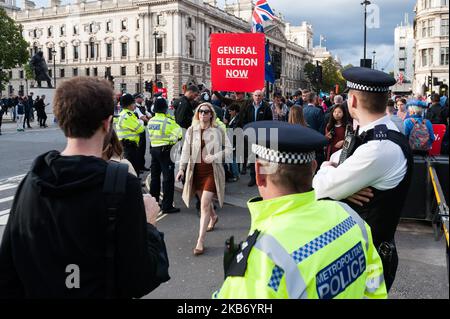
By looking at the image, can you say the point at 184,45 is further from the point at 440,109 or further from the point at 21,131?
the point at 440,109

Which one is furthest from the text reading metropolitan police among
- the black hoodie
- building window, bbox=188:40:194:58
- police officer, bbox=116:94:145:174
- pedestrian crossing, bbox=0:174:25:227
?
building window, bbox=188:40:194:58

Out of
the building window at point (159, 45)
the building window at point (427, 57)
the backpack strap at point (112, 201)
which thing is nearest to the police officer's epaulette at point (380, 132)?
the backpack strap at point (112, 201)

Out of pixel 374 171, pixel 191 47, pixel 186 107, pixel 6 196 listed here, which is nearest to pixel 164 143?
pixel 186 107

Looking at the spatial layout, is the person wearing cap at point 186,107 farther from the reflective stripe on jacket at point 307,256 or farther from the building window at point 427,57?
the building window at point 427,57

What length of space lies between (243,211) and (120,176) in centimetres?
581

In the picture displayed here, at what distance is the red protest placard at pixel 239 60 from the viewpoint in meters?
8.03

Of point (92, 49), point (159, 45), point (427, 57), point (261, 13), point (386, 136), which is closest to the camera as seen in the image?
point (386, 136)

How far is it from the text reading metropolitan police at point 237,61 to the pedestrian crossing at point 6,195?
4320mm

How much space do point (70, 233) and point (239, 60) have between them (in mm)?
6708

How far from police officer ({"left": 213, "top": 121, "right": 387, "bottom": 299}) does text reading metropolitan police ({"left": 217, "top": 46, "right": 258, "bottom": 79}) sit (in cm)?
637

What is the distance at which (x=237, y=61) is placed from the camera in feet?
26.5

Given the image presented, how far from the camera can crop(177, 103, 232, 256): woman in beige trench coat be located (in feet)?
19.0

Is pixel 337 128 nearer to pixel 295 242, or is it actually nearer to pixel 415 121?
pixel 415 121

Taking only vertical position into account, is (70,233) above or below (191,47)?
below
